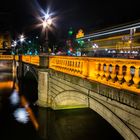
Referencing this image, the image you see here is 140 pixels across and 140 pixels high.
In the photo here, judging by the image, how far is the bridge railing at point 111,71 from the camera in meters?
6.64

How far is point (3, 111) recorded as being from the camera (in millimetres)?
20250

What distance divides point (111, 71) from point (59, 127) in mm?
8641

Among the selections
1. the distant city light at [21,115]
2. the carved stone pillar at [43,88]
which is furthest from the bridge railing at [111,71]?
the distant city light at [21,115]

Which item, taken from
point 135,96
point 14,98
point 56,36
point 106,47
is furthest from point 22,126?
point 56,36

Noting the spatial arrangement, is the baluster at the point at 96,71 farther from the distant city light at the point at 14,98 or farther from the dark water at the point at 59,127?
the distant city light at the point at 14,98

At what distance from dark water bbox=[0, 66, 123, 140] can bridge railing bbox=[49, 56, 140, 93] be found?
456 centimetres

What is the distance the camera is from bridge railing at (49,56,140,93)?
6641 mm

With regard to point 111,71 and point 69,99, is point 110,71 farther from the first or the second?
point 69,99

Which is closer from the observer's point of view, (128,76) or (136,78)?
(136,78)

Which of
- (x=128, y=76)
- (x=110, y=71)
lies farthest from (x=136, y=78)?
(x=110, y=71)

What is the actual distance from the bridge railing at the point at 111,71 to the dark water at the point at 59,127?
4.56 meters

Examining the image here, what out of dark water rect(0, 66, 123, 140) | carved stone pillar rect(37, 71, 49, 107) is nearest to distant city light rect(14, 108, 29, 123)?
dark water rect(0, 66, 123, 140)

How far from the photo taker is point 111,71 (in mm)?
8000

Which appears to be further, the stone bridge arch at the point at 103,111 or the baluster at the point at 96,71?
the baluster at the point at 96,71
